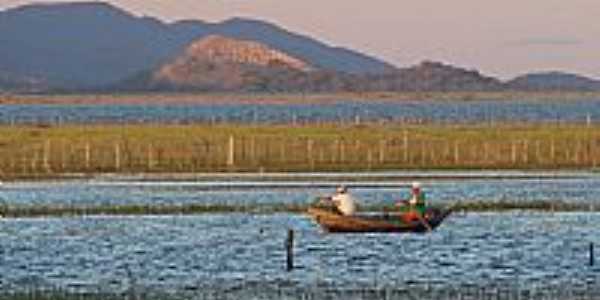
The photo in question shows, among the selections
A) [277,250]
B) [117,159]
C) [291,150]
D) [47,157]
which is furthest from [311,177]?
[277,250]

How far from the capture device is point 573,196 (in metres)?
75.5

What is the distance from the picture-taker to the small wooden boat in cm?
5981

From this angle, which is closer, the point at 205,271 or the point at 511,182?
the point at 205,271

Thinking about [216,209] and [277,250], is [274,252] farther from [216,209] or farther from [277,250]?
[216,209]

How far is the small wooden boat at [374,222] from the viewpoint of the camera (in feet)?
196

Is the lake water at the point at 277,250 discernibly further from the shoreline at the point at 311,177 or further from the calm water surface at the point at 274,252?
the shoreline at the point at 311,177

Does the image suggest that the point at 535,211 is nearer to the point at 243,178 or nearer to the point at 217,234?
the point at 217,234

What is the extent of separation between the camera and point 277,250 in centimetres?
5472

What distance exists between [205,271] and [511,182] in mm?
39314

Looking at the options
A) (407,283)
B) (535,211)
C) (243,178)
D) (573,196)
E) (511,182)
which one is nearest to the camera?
(407,283)

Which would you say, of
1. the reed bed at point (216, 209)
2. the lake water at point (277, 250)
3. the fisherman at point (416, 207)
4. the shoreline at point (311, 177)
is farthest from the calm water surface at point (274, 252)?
the shoreline at point (311, 177)

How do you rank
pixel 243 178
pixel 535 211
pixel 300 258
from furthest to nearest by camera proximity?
pixel 243 178, pixel 535 211, pixel 300 258

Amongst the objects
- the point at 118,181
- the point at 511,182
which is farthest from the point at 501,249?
the point at 118,181

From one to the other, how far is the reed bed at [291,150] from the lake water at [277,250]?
722 inches
